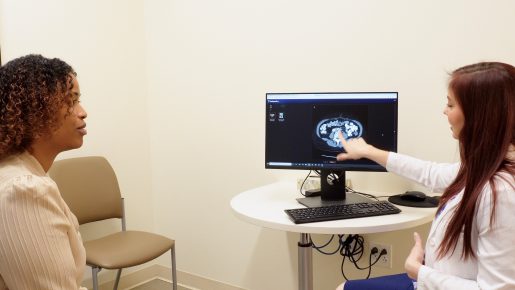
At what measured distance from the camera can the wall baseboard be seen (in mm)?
2863

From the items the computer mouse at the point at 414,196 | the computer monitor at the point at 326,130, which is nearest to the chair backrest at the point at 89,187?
the computer monitor at the point at 326,130

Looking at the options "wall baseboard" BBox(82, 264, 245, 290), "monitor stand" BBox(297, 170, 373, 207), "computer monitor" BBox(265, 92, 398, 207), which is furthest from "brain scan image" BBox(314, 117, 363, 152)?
"wall baseboard" BBox(82, 264, 245, 290)

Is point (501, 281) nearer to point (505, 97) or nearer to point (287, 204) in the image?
point (505, 97)

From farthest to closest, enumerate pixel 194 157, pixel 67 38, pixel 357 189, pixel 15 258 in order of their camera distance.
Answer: pixel 194 157 < pixel 67 38 < pixel 357 189 < pixel 15 258

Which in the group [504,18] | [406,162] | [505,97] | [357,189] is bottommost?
[357,189]

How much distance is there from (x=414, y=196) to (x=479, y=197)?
90 cm

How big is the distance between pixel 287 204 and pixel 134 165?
4.71 feet

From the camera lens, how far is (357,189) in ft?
7.53

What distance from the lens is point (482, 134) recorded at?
111cm

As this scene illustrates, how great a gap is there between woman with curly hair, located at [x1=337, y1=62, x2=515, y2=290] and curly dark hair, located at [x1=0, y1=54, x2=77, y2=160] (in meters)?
1.02

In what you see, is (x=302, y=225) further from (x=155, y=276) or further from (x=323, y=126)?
(x=155, y=276)

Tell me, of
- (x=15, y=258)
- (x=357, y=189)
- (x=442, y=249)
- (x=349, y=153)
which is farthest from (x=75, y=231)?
(x=357, y=189)

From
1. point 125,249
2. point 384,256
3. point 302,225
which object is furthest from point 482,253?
point 125,249

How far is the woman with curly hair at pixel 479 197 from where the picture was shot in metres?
1.03
